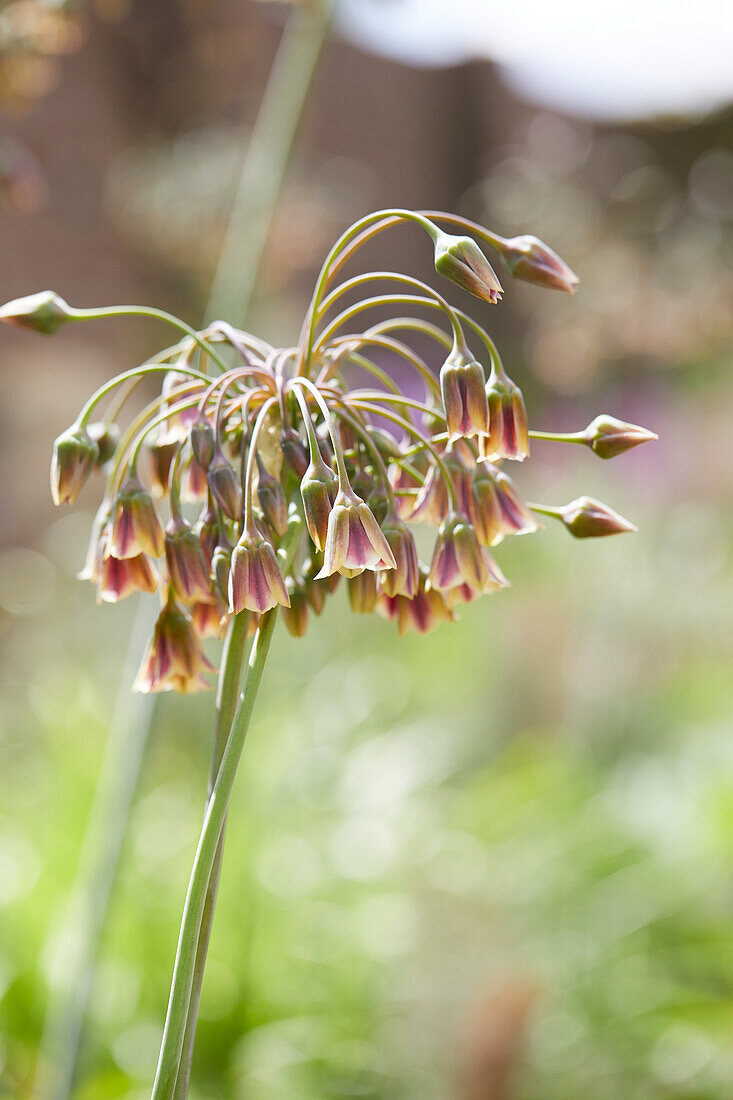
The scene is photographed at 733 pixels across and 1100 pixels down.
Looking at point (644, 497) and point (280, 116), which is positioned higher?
point (644, 497)

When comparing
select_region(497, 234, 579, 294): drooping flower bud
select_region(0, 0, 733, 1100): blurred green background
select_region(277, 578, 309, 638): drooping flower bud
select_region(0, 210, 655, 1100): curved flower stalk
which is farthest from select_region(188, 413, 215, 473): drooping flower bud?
select_region(0, 0, 733, 1100): blurred green background

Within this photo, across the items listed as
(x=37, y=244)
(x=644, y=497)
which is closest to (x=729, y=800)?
(x=644, y=497)

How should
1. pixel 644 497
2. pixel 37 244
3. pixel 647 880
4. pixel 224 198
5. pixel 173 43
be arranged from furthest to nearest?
pixel 173 43 → pixel 37 244 → pixel 644 497 → pixel 224 198 → pixel 647 880

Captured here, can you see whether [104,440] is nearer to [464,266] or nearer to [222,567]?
[222,567]

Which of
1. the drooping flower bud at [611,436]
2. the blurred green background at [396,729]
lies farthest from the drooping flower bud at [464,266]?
the blurred green background at [396,729]

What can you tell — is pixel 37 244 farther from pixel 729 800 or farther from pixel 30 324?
pixel 30 324

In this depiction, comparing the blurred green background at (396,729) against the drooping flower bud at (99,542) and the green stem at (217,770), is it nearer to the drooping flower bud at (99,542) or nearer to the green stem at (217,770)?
the drooping flower bud at (99,542)

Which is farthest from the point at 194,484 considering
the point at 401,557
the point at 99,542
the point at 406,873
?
the point at 406,873
